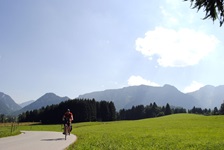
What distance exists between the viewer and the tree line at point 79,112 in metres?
142

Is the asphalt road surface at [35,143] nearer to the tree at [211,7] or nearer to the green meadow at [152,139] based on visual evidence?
the green meadow at [152,139]

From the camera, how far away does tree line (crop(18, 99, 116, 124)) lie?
142 m

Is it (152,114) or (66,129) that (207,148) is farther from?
(152,114)

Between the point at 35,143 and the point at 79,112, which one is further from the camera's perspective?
the point at 79,112

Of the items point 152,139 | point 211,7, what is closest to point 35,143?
point 152,139

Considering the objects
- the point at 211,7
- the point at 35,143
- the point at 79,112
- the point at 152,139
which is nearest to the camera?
the point at 211,7

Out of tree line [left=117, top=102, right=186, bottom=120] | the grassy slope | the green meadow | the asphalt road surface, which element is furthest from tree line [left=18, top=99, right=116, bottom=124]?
the asphalt road surface

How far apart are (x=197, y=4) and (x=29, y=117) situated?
169896 millimetres

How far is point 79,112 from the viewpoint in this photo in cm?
14200

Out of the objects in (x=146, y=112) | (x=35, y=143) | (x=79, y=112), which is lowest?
(x=35, y=143)

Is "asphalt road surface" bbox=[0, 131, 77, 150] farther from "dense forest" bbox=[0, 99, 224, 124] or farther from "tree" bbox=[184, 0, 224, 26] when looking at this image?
"dense forest" bbox=[0, 99, 224, 124]

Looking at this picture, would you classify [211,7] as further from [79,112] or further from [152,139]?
[79,112]

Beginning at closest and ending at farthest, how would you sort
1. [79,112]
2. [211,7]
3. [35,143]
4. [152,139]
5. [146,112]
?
[211,7] → [35,143] → [152,139] → [79,112] → [146,112]

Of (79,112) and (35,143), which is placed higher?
(79,112)
